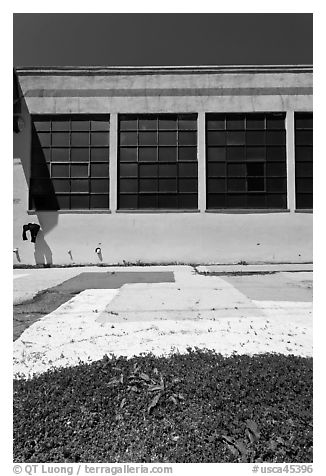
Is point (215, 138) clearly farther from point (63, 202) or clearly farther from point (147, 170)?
point (63, 202)

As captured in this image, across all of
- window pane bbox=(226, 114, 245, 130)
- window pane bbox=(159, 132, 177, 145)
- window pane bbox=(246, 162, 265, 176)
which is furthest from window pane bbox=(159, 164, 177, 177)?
window pane bbox=(246, 162, 265, 176)

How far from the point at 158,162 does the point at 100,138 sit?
10.8ft

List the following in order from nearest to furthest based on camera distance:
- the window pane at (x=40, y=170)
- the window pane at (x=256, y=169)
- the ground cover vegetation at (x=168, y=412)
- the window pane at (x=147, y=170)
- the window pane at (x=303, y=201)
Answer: the ground cover vegetation at (x=168, y=412) < the window pane at (x=303, y=201) < the window pane at (x=40, y=170) < the window pane at (x=256, y=169) < the window pane at (x=147, y=170)

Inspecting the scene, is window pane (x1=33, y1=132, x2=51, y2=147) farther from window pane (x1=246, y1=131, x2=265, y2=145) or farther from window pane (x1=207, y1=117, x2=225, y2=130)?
window pane (x1=246, y1=131, x2=265, y2=145)

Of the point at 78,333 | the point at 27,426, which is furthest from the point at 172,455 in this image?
the point at 78,333

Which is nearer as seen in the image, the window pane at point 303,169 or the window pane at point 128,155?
the window pane at point 303,169

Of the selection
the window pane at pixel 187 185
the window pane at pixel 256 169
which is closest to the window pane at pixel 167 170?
the window pane at pixel 187 185

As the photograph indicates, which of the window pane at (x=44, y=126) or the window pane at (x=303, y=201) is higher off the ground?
the window pane at (x=44, y=126)

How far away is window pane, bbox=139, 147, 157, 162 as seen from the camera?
15719mm

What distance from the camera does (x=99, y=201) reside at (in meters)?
15.6

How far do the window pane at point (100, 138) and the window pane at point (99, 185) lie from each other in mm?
1955

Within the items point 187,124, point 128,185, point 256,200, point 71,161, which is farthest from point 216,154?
point 71,161

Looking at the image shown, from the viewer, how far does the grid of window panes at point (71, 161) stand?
50.8ft

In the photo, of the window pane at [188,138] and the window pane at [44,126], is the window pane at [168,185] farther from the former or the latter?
the window pane at [44,126]
